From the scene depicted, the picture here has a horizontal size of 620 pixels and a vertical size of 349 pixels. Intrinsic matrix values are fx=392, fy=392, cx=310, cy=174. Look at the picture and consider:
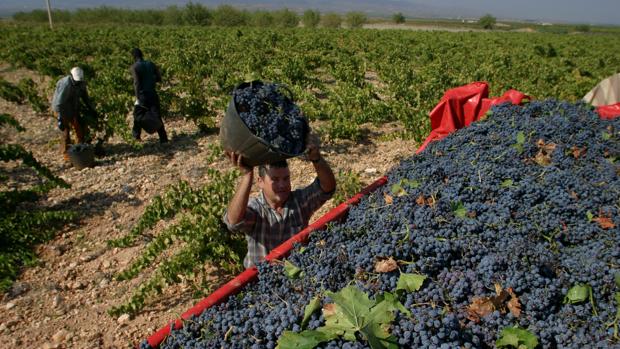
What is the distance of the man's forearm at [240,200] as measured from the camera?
2.34 m

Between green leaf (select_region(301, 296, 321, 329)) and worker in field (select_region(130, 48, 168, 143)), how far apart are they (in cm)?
627

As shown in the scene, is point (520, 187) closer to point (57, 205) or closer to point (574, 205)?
point (574, 205)

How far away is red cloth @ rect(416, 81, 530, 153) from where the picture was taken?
4945 mm

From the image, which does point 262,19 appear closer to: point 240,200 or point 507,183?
point 507,183

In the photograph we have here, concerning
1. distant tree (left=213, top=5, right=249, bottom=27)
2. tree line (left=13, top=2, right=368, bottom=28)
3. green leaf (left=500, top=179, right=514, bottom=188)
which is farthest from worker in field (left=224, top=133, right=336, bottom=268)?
distant tree (left=213, top=5, right=249, bottom=27)

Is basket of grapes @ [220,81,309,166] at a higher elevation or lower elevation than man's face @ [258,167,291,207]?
higher

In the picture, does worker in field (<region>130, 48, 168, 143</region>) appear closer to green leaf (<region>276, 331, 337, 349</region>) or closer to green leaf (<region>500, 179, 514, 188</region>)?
green leaf (<region>500, 179, 514, 188</region>)

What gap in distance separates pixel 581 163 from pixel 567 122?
2.36ft

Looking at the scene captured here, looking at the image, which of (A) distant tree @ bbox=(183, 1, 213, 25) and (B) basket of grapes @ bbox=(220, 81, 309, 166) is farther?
(A) distant tree @ bbox=(183, 1, 213, 25)

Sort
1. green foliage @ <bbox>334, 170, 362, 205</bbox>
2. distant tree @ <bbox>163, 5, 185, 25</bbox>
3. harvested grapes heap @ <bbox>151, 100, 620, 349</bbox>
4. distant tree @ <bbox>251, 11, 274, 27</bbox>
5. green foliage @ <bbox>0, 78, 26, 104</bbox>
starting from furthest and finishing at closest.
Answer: distant tree @ <bbox>251, 11, 274, 27</bbox>, distant tree @ <bbox>163, 5, 185, 25</bbox>, green foliage @ <bbox>0, 78, 26, 104</bbox>, green foliage @ <bbox>334, 170, 362, 205</bbox>, harvested grapes heap @ <bbox>151, 100, 620, 349</bbox>

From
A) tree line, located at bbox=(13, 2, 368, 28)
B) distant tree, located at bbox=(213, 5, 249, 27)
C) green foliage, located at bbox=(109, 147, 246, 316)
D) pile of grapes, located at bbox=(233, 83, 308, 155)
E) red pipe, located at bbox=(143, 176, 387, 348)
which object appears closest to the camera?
red pipe, located at bbox=(143, 176, 387, 348)

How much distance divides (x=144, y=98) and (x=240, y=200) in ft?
18.7

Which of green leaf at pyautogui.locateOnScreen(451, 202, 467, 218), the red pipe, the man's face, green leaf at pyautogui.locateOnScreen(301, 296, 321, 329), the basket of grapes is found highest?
the basket of grapes

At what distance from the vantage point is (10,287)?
3723 mm
